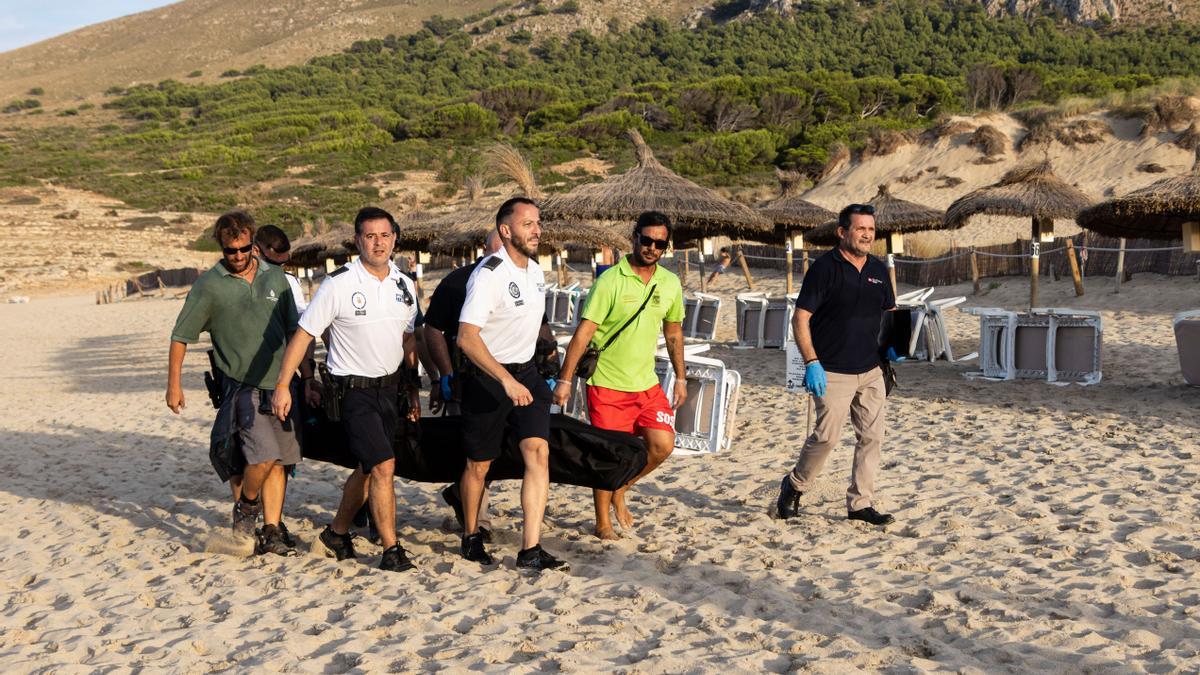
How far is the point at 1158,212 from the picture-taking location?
10.2 metres

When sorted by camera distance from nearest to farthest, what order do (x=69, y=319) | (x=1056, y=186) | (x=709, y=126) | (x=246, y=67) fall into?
(x=1056, y=186), (x=69, y=319), (x=709, y=126), (x=246, y=67)

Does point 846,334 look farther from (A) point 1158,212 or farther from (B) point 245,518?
(A) point 1158,212

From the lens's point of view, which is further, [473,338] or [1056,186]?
[1056,186]

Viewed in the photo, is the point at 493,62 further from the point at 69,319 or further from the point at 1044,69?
the point at 69,319

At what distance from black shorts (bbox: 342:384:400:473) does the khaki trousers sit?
1966 mm

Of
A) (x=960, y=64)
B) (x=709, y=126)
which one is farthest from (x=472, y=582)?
(x=960, y=64)

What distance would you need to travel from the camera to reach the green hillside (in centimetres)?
4597

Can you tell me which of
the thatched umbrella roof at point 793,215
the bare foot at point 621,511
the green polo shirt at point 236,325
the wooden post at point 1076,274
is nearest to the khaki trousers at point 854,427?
the bare foot at point 621,511

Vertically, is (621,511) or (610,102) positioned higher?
(610,102)

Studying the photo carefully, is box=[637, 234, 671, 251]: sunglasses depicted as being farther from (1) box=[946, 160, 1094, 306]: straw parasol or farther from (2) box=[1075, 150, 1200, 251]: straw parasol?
(1) box=[946, 160, 1094, 306]: straw parasol

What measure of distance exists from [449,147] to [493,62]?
2838cm

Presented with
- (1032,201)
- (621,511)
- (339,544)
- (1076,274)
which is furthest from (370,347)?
(1076,274)

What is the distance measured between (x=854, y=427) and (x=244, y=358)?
109 inches

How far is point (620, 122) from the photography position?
176 feet
